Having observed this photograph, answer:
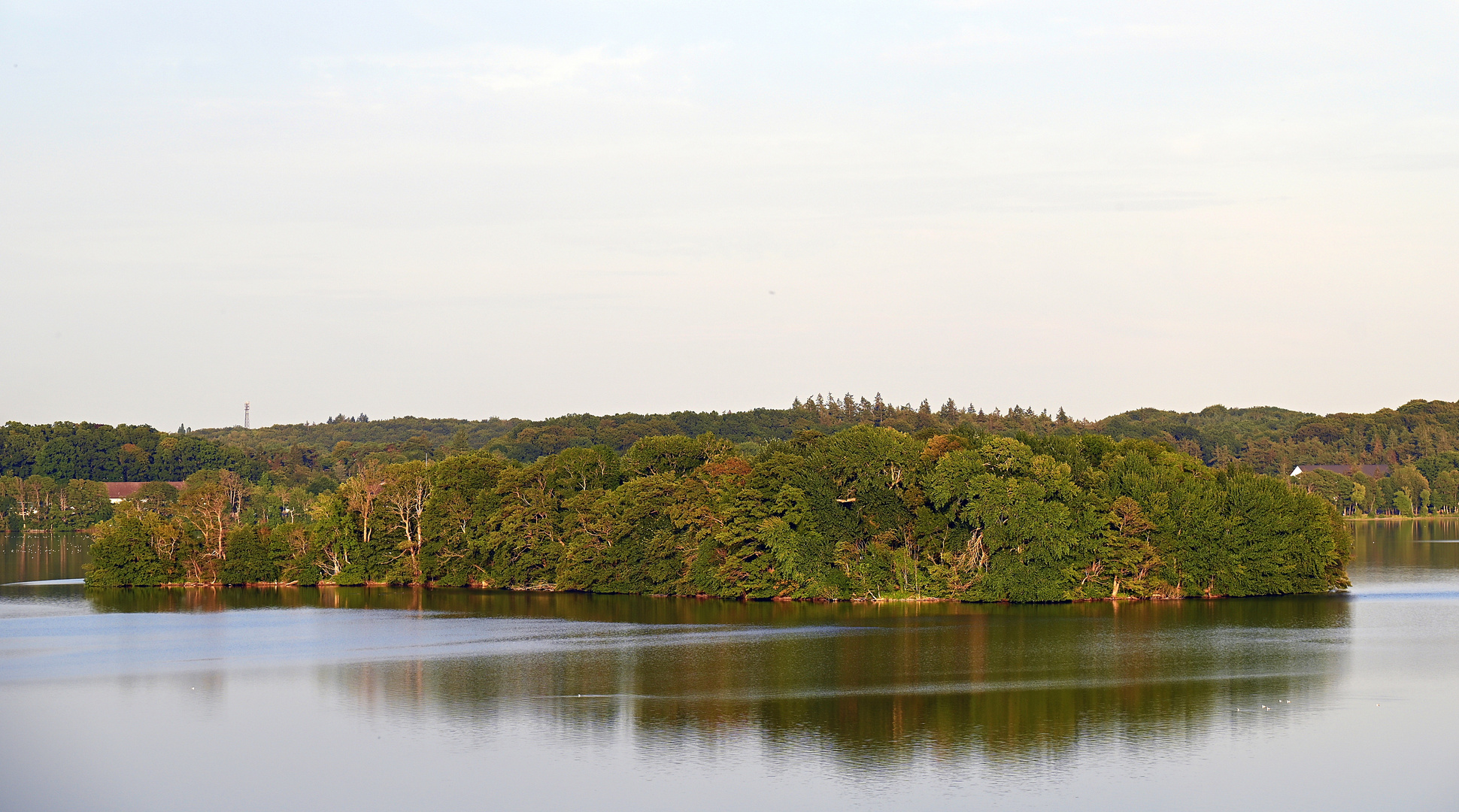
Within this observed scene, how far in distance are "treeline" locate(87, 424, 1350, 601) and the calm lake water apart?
2.75m

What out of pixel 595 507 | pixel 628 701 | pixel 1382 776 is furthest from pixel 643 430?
pixel 1382 776

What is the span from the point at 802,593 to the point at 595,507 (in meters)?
13.4

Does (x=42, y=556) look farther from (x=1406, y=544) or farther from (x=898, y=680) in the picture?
(x=1406, y=544)

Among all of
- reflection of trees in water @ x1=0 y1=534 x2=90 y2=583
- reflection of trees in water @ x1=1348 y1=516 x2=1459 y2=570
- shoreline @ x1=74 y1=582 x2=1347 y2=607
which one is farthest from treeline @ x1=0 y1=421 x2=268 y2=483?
reflection of trees in water @ x1=1348 y1=516 x2=1459 y2=570

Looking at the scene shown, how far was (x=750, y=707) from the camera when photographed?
41.6 meters

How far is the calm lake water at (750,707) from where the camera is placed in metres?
32.6

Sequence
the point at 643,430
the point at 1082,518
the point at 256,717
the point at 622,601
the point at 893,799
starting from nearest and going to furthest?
the point at 893,799 → the point at 256,717 → the point at 1082,518 → the point at 622,601 → the point at 643,430

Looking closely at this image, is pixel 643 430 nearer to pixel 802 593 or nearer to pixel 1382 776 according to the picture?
pixel 802 593

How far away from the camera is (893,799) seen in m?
31.1

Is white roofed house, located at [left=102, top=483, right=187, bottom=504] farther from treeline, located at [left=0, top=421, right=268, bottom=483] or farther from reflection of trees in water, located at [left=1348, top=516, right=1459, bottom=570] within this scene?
reflection of trees in water, located at [left=1348, top=516, right=1459, bottom=570]

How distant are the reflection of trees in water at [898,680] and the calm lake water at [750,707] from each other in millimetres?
169

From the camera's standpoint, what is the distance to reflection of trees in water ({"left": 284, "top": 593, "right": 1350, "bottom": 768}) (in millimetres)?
38000

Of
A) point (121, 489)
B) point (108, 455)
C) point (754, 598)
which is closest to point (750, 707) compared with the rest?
point (754, 598)

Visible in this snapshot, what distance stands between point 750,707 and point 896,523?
3018 cm
